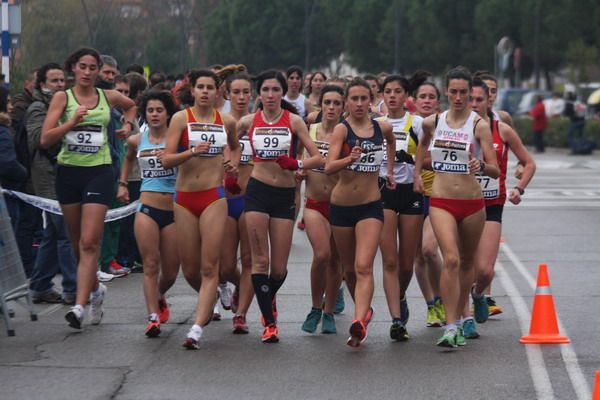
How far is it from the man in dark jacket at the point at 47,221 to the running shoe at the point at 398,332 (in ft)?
10.8

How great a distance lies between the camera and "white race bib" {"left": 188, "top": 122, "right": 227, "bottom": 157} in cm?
1048

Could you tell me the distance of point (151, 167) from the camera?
36.8 ft

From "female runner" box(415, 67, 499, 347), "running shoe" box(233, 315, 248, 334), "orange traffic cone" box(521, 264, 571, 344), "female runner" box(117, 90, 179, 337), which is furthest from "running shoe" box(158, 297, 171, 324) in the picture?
"orange traffic cone" box(521, 264, 571, 344)

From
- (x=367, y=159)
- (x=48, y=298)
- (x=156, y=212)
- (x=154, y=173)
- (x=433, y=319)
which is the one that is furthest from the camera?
(x=48, y=298)

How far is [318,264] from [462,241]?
3.55 ft

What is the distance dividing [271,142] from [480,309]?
222 centimetres

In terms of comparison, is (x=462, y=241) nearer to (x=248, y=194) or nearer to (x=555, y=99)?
(x=248, y=194)

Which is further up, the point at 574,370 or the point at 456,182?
the point at 456,182

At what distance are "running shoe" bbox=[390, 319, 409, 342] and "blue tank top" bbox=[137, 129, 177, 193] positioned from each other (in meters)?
2.00

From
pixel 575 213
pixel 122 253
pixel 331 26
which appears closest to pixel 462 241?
pixel 122 253

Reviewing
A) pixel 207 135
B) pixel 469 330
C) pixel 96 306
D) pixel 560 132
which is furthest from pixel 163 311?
pixel 560 132

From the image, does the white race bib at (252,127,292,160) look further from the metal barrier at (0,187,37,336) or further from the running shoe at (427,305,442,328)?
the metal barrier at (0,187,37,336)

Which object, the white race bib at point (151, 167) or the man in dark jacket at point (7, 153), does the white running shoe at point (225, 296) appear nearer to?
the white race bib at point (151, 167)

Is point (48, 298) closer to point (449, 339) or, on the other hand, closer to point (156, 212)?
point (156, 212)
